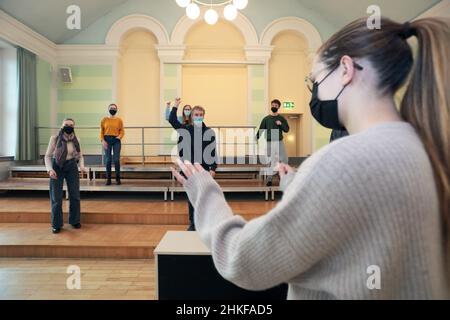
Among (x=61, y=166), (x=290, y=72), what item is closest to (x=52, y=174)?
(x=61, y=166)

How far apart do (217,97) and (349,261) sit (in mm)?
8603

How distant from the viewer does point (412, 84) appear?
58 centimetres

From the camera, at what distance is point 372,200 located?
0.48 m

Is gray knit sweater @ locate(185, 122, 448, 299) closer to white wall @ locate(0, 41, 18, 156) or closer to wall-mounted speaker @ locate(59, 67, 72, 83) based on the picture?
white wall @ locate(0, 41, 18, 156)

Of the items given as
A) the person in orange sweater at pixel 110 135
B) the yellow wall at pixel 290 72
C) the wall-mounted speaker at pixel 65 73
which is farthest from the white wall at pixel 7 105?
the yellow wall at pixel 290 72

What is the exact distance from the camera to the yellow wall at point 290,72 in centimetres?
882

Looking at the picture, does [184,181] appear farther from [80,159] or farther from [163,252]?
[80,159]

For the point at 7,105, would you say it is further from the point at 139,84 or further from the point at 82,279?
the point at 82,279

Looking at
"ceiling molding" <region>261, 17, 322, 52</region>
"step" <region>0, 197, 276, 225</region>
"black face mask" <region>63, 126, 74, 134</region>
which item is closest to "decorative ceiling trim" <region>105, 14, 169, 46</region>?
"ceiling molding" <region>261, 17, 322, 52</region>

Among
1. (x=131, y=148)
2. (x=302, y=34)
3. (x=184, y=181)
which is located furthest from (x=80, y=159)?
(x=302, y=34)

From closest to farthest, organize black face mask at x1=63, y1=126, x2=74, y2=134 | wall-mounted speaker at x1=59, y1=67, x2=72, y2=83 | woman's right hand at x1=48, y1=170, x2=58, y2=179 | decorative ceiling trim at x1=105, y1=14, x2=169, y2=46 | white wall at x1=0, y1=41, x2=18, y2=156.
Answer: woman's right hand at x1=48, y1=170, x2=58, y2=179, black face mask at x1=63, y1=126, x2=74, y2=134, white wall at x1=0, y1=41, x2=18, y2=156, wall-mounted speaker at x1=59, y1=67, x2=72, y2=83, decorative ceiling trim at x1=105, y1=14, x2=169, y2=46

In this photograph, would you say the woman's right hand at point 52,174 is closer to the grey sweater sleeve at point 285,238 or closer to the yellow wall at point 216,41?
the grey sweater sleeve at point 285,238

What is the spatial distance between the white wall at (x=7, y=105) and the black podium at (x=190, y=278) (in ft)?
22.5

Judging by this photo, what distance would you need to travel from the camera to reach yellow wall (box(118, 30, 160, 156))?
8766 mm
